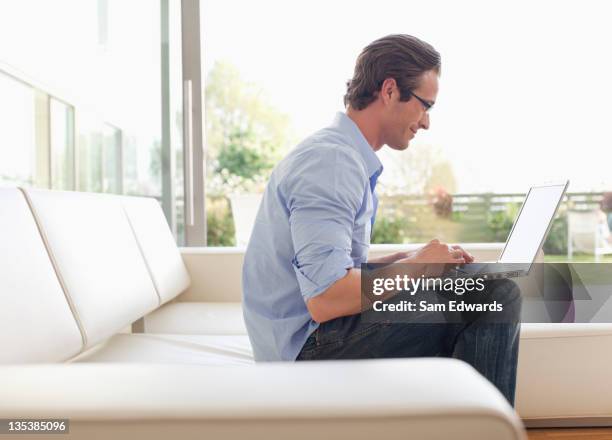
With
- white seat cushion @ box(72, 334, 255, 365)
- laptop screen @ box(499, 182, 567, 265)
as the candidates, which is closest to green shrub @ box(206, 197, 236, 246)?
white seat cushion @ box(72, 334, 255, 365)

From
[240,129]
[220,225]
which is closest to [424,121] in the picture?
[220,225]

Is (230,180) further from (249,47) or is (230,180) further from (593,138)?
(593,138)

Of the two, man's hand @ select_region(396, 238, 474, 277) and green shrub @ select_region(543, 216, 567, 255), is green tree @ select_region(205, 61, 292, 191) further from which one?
man's hand @ select_region(396, 238, 474, 277)

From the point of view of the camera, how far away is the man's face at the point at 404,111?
1719 millimetres

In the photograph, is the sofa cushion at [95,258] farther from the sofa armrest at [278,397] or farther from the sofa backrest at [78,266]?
the sofa armrest at [278,397]

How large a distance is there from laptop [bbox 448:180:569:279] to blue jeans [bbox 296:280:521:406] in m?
0.06

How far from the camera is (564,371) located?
2139 millimetres

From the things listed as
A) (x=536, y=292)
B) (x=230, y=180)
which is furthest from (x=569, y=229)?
(x=536, y=292)

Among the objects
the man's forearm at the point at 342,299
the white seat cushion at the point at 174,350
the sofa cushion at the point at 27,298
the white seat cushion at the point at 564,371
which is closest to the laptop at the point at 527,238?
the man's forearm at the point at 342,299

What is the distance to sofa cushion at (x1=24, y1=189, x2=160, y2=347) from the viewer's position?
5.31ft

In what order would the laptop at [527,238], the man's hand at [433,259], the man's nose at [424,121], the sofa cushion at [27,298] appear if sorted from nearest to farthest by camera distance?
the sofa cushion at [27,298] → the man's hand at [433,259] → the laptop at [527,238] → the man's nose at [424,121]

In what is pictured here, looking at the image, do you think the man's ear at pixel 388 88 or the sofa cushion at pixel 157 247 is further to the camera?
the sofa cushion at pixel 157 247

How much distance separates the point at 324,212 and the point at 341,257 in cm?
9

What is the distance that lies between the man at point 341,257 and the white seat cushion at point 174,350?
12.4 inches
